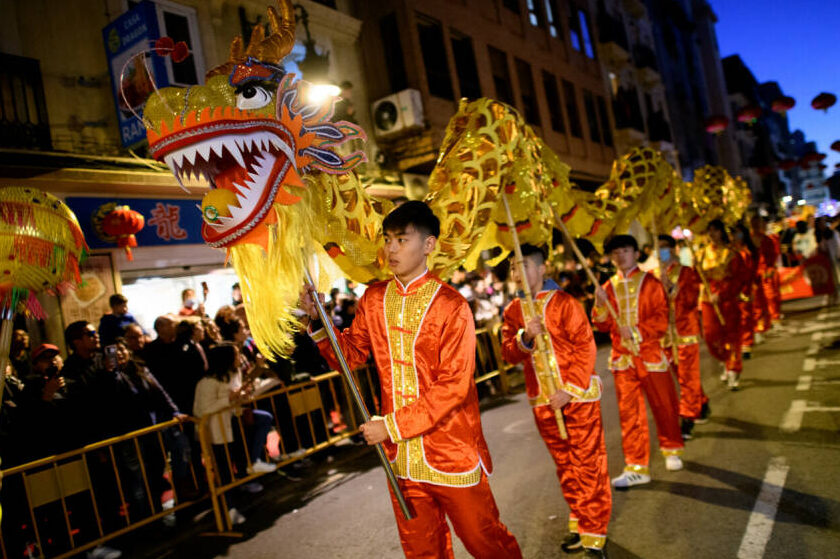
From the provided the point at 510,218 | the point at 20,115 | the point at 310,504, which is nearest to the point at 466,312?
the point at 510,218

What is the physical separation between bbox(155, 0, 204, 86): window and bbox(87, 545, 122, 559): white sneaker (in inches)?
275

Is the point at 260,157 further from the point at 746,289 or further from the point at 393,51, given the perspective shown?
the point at 393,51

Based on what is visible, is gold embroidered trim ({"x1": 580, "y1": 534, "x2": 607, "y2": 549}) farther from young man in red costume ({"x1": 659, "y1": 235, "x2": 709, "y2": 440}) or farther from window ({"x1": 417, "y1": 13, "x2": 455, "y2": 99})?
window ({"x1": 417, "y1": 13, "x2": 455, "y2": 99})

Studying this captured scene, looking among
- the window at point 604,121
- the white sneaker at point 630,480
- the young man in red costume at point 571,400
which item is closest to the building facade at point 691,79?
the window at point 604,121

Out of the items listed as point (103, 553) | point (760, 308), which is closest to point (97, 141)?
point (103, 553)

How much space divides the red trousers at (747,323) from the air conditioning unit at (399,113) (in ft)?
24.0

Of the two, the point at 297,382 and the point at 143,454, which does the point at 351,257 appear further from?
the point at 297,382

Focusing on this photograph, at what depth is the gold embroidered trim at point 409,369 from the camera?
256cm

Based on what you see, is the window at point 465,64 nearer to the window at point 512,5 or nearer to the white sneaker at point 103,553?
the window at point 512,5

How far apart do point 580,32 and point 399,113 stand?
41.1 feet

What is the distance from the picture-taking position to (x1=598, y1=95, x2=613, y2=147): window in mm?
22328

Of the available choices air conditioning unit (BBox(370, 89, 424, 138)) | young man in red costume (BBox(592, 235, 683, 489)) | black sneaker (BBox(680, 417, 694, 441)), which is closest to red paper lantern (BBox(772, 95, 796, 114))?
air conditioning unit (BBox(370, 89, 424, 138))

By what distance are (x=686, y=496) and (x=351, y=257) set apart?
3037 mm

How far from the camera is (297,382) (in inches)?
261
